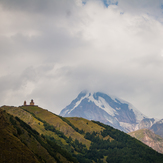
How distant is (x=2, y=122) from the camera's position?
13462 cm

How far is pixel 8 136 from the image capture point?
12125 centimetres

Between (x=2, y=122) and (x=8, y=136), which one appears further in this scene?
(x=2, y=122)

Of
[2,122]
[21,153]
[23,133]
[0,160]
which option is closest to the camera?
[0,160]

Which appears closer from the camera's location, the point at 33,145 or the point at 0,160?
the point at 0,160

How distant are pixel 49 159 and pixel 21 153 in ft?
205

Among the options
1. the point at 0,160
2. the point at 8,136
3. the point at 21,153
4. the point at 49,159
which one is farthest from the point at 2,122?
the point at 49,159

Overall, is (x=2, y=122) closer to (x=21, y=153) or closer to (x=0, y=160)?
(x=21, y=153)

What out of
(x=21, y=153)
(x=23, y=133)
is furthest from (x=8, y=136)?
(x=23, y=133)

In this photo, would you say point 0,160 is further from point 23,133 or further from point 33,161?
point 23,133

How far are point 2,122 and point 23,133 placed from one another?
34.5 meters

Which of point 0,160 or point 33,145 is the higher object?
point 33,145

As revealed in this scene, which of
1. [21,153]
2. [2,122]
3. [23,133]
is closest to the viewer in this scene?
[21,153]

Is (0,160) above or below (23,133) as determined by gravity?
below

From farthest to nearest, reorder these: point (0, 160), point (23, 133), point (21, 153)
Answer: point (23, 133) → point (21, 153) → point (0, 160)
